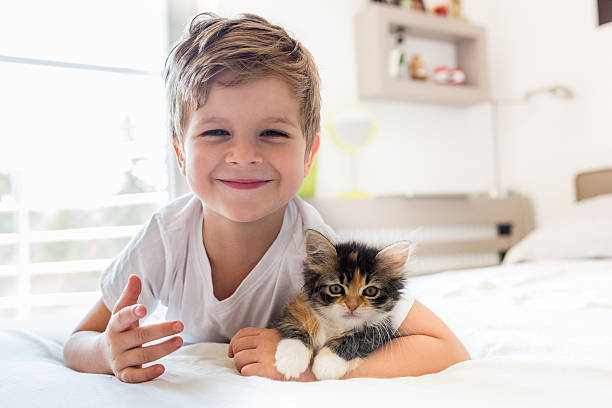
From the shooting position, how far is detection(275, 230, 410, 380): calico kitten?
72cm

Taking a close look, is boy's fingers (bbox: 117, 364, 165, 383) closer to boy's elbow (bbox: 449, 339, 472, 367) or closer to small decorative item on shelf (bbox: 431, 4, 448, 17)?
boy's elbow (bbox: 449, 339, 472, 367)

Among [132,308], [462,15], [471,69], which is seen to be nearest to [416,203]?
[471,69]

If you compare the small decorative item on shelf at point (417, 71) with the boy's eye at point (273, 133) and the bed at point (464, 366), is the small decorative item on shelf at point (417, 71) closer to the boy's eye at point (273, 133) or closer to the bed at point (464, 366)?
the bed at point (464, 366)

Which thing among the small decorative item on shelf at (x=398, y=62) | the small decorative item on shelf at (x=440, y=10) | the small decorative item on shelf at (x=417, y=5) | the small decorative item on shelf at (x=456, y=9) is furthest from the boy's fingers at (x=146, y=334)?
the small decorative item on shelf at (x=456, y=9)

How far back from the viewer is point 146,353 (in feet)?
2.33

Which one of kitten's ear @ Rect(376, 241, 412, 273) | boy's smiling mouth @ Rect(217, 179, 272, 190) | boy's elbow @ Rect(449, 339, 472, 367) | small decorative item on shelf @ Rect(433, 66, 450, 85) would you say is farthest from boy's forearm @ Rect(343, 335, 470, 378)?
small decorative item on shelf @ Rect(433, 66, 450, 85)

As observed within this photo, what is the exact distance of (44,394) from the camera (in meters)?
0.60

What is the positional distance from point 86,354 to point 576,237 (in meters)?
2.00

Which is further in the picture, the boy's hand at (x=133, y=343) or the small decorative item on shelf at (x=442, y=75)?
the small decorative item on shelf at (x=442, y=75)

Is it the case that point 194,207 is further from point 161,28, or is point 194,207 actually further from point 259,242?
point 161,28

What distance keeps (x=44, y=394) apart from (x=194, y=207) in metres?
0.51

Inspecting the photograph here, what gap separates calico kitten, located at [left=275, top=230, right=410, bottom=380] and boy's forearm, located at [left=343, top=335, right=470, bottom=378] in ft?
0.05

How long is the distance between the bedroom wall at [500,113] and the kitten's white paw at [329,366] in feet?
6.59

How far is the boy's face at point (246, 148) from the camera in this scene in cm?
81
